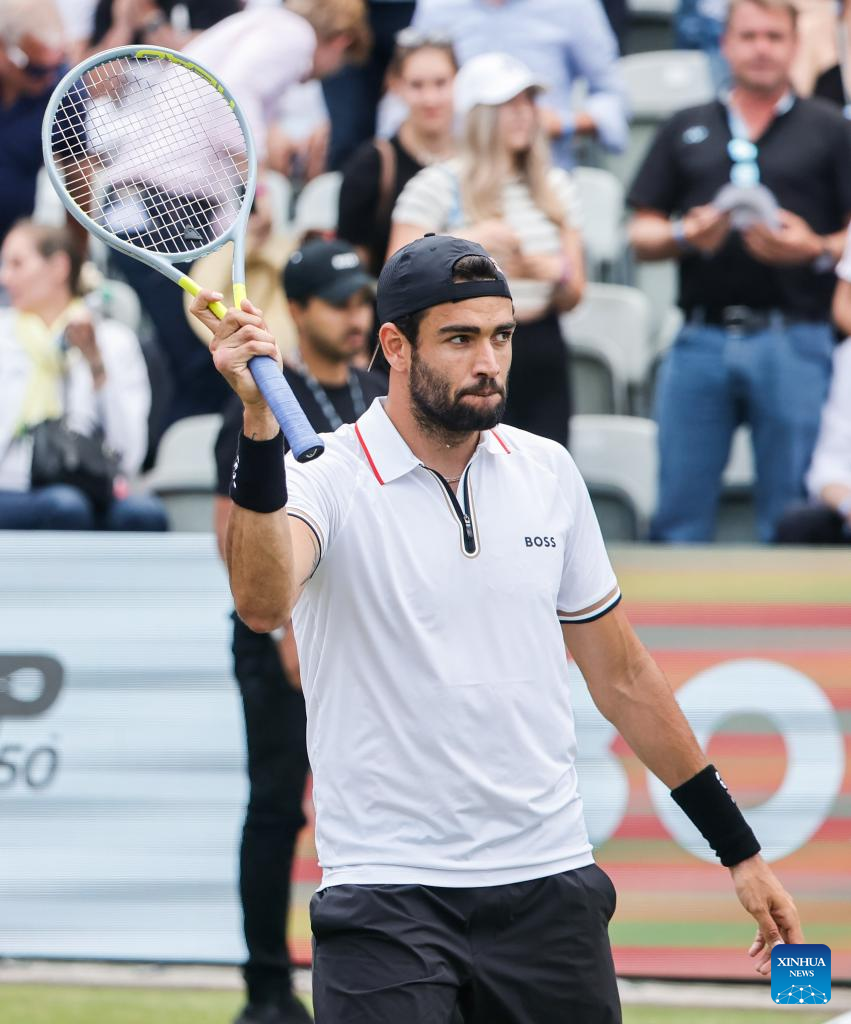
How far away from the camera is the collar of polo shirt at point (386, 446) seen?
3.25 m

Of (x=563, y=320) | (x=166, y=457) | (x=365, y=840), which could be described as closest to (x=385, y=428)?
(x=365, y=840)

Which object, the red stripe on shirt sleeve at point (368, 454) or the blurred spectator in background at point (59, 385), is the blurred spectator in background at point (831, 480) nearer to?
the blurred spectator in background at point (59, 385)

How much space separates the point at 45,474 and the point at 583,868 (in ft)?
12.1

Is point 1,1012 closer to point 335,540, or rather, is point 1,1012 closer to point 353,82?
point 335,540

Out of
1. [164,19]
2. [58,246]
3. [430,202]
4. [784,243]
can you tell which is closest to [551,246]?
[430,202]

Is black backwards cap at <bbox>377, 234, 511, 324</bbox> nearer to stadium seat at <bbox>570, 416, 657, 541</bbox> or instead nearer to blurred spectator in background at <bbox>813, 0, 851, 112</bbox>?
stadium seat at <bbox>570, 416, 657, 541</bbox>

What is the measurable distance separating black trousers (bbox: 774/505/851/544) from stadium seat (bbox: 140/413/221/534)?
8.02ft

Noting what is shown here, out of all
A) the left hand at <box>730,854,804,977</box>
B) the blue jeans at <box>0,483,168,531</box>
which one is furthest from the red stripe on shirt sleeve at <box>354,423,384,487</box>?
the blue jeans at <box>0,483,168,531</box>

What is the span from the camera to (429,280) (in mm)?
3203

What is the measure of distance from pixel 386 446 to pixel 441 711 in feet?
1.67

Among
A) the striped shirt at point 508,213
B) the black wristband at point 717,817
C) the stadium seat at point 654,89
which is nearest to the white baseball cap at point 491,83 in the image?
the striped shirt at point 508,213

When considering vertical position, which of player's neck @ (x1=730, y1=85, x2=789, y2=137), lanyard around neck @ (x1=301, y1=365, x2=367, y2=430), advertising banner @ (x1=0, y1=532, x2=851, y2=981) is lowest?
advertising banner @ (x1=0, y1=532, x2=851, y2=981)

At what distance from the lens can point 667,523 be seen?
6.79m

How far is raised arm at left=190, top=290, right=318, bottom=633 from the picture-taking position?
9.44 feet
